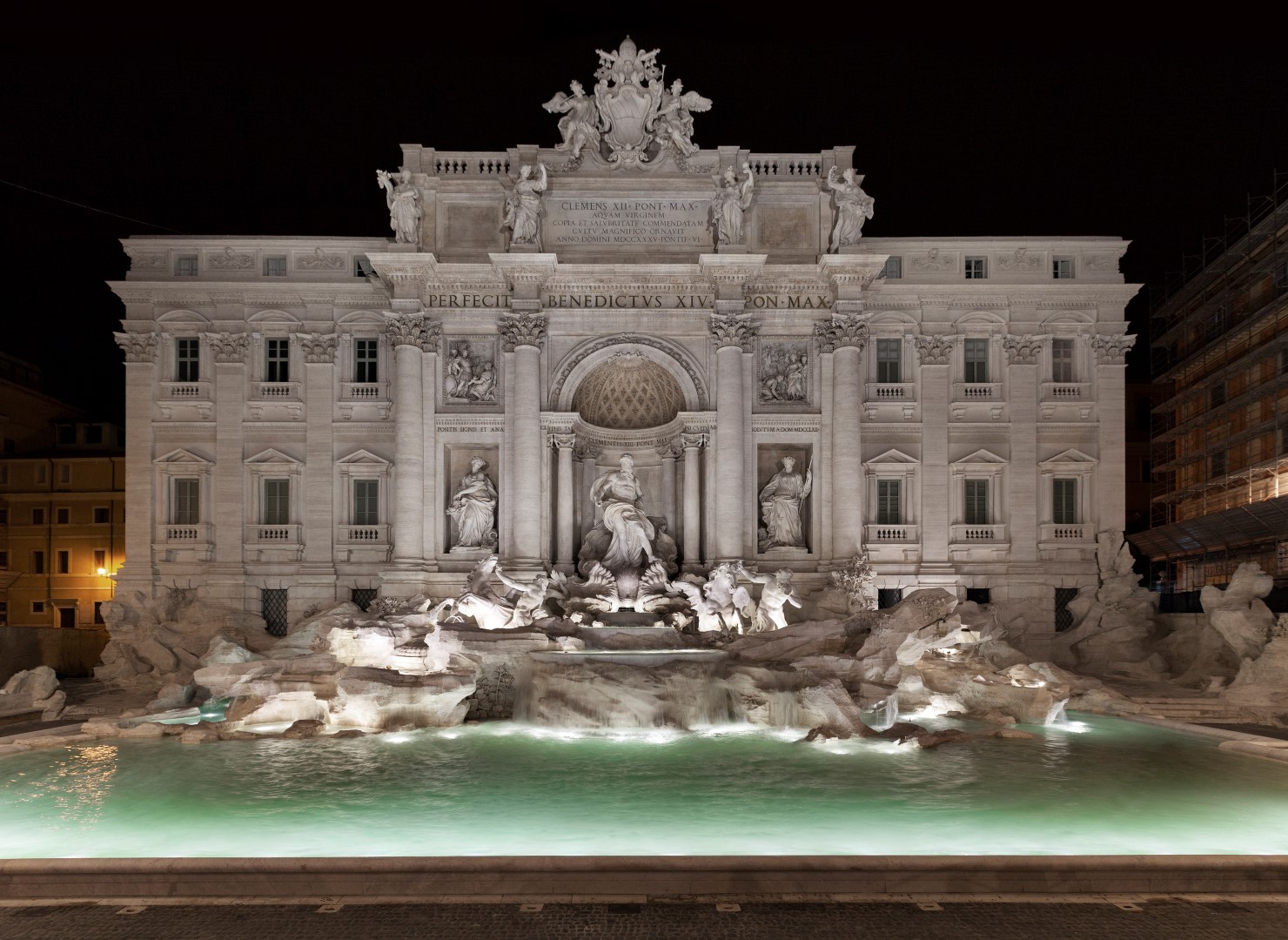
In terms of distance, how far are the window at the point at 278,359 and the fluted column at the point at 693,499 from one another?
12.9 meters

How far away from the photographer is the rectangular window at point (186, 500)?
29.7 metres

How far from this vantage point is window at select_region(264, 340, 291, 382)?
30.1m

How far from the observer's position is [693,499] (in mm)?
28609

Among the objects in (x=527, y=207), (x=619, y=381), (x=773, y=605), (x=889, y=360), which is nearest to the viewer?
(x=773, y=605)

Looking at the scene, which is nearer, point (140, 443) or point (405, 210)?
point (405, 210)

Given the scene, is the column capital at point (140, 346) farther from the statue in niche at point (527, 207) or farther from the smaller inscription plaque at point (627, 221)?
the smaller inscription plaque at point (627, 221)

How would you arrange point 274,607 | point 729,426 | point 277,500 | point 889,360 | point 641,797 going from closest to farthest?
point 641,797 → point 729,426 → point 274,607 → point 277,500 → point 889,360

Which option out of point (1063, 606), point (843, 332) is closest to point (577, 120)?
point (843, 332)

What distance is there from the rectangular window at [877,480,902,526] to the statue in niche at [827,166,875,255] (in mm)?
7505

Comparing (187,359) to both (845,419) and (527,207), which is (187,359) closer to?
(527,207)

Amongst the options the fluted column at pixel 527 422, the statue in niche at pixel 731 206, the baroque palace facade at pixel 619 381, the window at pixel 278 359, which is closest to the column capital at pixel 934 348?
the baroque palace facade at pixel 619 381

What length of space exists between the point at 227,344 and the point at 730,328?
15.7 metres

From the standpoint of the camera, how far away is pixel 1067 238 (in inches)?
1176

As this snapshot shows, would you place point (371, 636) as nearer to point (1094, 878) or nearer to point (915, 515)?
point (1094, 878)
